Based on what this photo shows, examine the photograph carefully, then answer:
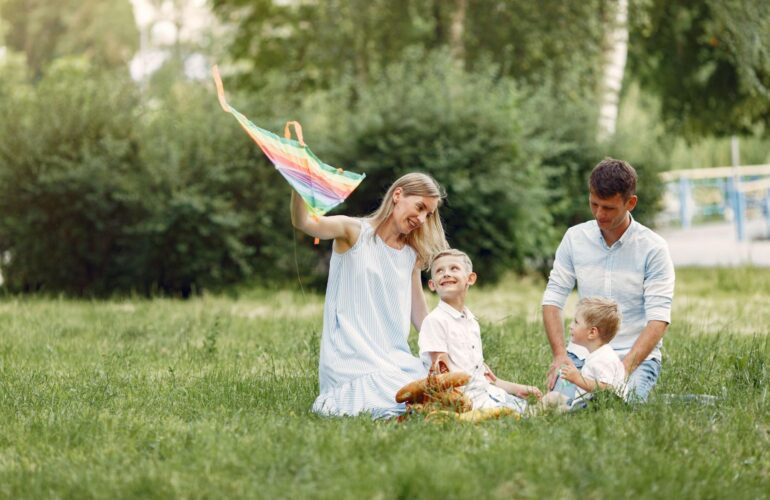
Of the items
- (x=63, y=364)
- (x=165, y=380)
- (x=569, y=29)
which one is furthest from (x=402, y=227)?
(x=569, y=29)

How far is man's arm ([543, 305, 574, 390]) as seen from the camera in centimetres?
575

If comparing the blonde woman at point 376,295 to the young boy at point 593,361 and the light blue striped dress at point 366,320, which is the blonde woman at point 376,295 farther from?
the young boy at point 593,361

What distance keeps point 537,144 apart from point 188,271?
4.75 m

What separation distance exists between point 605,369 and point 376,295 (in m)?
1.26

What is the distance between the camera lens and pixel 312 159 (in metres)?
5.41

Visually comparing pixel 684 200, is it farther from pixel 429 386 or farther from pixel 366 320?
pixel 429 386

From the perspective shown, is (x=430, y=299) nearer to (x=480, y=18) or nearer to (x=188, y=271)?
(x=188, y=271)

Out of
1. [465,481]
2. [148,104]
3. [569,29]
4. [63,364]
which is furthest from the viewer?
[569,29]

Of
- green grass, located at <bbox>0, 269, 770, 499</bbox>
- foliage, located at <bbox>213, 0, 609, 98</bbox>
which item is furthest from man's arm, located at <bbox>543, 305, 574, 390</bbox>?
foliage, located at <bbox>213, 0, 609, 98</bbox>

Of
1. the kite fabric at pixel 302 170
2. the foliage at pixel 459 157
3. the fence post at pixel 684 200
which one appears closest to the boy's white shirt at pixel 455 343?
the kite fabric at pixel 302 170

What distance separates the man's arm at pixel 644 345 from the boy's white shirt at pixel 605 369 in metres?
0.05

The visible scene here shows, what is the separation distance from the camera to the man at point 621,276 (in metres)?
5.62

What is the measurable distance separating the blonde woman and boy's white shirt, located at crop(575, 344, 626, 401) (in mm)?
894

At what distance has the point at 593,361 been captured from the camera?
5578 mm
